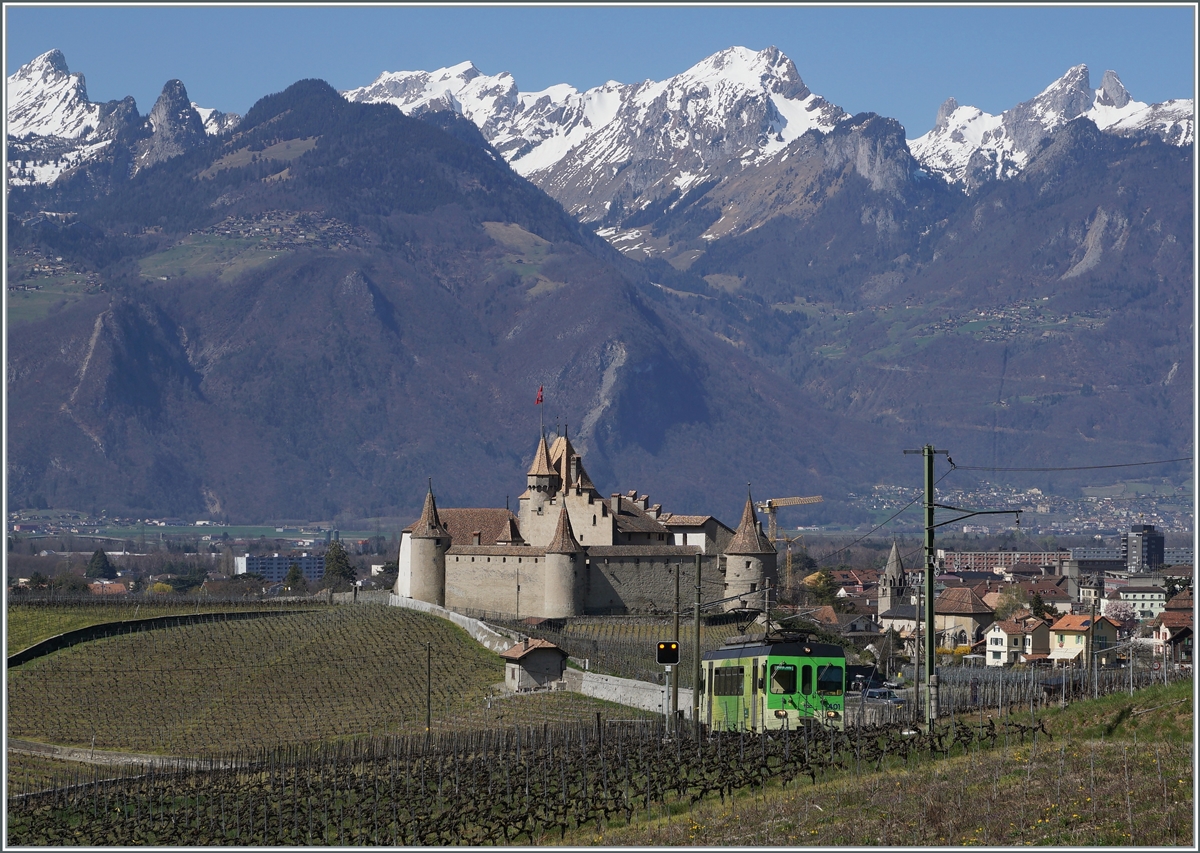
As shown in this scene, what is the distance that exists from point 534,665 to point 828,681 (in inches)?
1278

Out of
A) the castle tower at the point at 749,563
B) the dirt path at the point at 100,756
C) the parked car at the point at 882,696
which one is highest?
the castle tower at the point at 749,563

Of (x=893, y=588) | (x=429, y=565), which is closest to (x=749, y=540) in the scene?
(x=429, y=565)

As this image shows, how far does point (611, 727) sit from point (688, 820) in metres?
25.4

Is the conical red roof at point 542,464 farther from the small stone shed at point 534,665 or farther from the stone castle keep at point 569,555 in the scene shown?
the small stone shed at point 534,665

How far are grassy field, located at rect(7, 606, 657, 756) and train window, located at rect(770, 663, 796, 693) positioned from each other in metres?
21.1

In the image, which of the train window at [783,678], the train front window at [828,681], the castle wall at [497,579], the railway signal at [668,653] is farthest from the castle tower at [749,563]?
the railway signal at [668,653]

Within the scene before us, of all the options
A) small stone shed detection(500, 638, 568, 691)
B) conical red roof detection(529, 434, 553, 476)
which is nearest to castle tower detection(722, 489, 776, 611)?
conical red roof detection(529, 434, 553, 476)

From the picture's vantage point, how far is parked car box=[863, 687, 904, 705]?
70250mm

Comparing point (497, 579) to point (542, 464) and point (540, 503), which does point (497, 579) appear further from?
point (542, 464)

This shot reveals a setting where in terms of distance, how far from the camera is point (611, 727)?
7331cm

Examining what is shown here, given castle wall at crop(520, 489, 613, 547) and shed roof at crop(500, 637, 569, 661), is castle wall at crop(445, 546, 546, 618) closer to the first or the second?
castle wall at crop(520, 489, 613, 547)

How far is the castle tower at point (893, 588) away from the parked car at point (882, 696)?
95.4m

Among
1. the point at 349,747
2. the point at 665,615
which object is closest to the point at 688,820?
the point at 349,747

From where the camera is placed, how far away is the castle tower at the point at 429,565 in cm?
12912
